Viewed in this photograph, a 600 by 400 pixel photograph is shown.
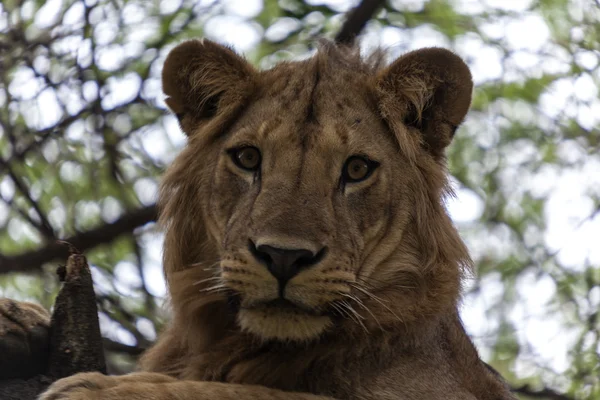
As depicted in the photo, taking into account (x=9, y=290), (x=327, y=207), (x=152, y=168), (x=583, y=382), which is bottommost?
(x=583, y=382)

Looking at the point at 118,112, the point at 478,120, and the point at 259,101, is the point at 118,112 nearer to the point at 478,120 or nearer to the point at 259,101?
the point at 259,101

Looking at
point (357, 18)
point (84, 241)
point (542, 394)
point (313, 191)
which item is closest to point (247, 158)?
point (313, 191)

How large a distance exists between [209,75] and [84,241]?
1911 millimetres

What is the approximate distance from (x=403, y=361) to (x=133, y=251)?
282 cm

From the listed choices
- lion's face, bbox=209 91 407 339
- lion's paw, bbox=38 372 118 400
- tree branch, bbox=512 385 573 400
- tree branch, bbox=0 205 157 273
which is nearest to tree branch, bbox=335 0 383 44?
tree branch, bbox=0 205 157 273

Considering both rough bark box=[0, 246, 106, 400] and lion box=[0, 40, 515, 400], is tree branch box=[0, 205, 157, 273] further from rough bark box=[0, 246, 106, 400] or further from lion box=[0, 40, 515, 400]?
rough bark box=[0, 246, 106, 400]

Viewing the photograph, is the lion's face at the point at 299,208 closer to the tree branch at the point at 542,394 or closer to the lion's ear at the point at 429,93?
the lion's ear at the point at 429,93

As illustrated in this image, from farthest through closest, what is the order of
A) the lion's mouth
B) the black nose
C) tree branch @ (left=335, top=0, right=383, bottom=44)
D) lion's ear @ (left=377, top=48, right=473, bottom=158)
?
tree branch @ (left=335, top=0, right=383, bottom=44)
lion's ear @ (left=377, top=48, right=473, bottom=158)
the lion's mouth
the black nose

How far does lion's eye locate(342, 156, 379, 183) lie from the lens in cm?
455

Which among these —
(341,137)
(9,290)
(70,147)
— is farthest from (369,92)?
(9,290)

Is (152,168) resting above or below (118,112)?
below

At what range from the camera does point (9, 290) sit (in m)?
6.75

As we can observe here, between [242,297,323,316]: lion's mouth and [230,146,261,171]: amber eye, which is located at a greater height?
[230,146,261,171]: amber eye

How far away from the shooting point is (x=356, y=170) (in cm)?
457
